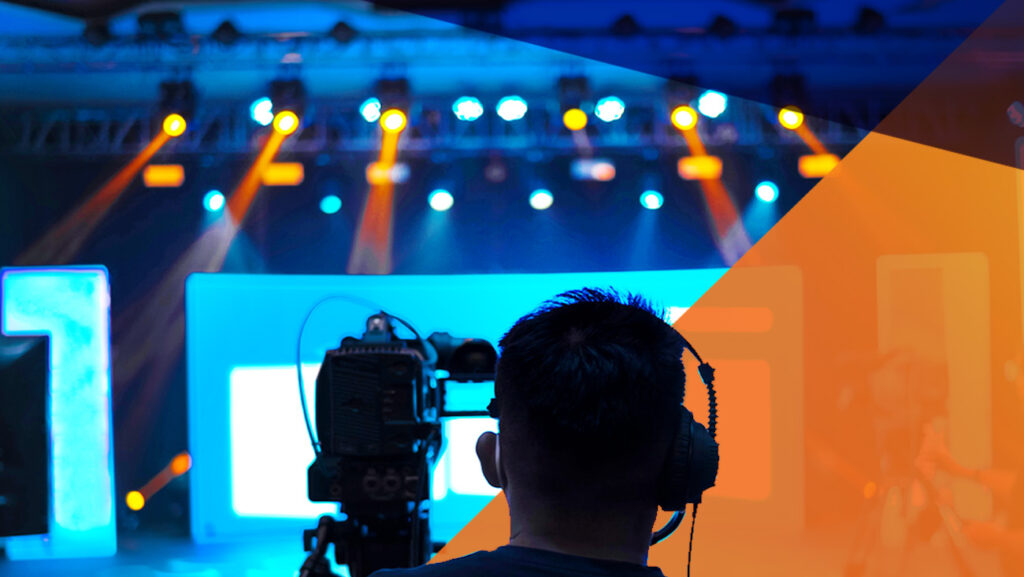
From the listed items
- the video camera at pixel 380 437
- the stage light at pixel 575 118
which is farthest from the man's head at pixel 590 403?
the stage light at pixel 575 118

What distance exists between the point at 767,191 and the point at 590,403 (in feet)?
10.3

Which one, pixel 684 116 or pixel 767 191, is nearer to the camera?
pixel 684 116

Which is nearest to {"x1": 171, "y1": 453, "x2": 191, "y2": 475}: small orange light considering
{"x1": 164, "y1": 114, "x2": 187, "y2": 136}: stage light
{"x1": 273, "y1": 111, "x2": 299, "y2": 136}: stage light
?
{"x1": 164, "y1": 114, "x2": 187, "y2": 136}: stage light

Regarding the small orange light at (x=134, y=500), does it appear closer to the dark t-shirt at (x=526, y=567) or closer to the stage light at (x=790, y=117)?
the stage light at (x=790, y=117)

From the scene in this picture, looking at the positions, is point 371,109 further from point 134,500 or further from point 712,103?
point 134,500

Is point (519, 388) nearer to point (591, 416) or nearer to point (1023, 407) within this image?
point (591, 416)

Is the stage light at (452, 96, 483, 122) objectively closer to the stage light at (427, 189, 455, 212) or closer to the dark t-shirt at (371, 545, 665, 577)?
the stage light at (427, 189, 455, 212)

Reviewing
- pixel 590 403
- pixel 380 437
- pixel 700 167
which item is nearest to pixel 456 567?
pixel 590 403

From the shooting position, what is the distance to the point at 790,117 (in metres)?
3.15

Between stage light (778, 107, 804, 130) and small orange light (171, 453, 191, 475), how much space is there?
3045 millimetres

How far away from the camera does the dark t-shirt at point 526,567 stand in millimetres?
570

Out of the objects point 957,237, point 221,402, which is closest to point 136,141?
point 221,402

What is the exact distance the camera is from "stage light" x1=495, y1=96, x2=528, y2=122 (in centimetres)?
314

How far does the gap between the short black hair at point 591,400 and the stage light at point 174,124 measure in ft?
9.95
